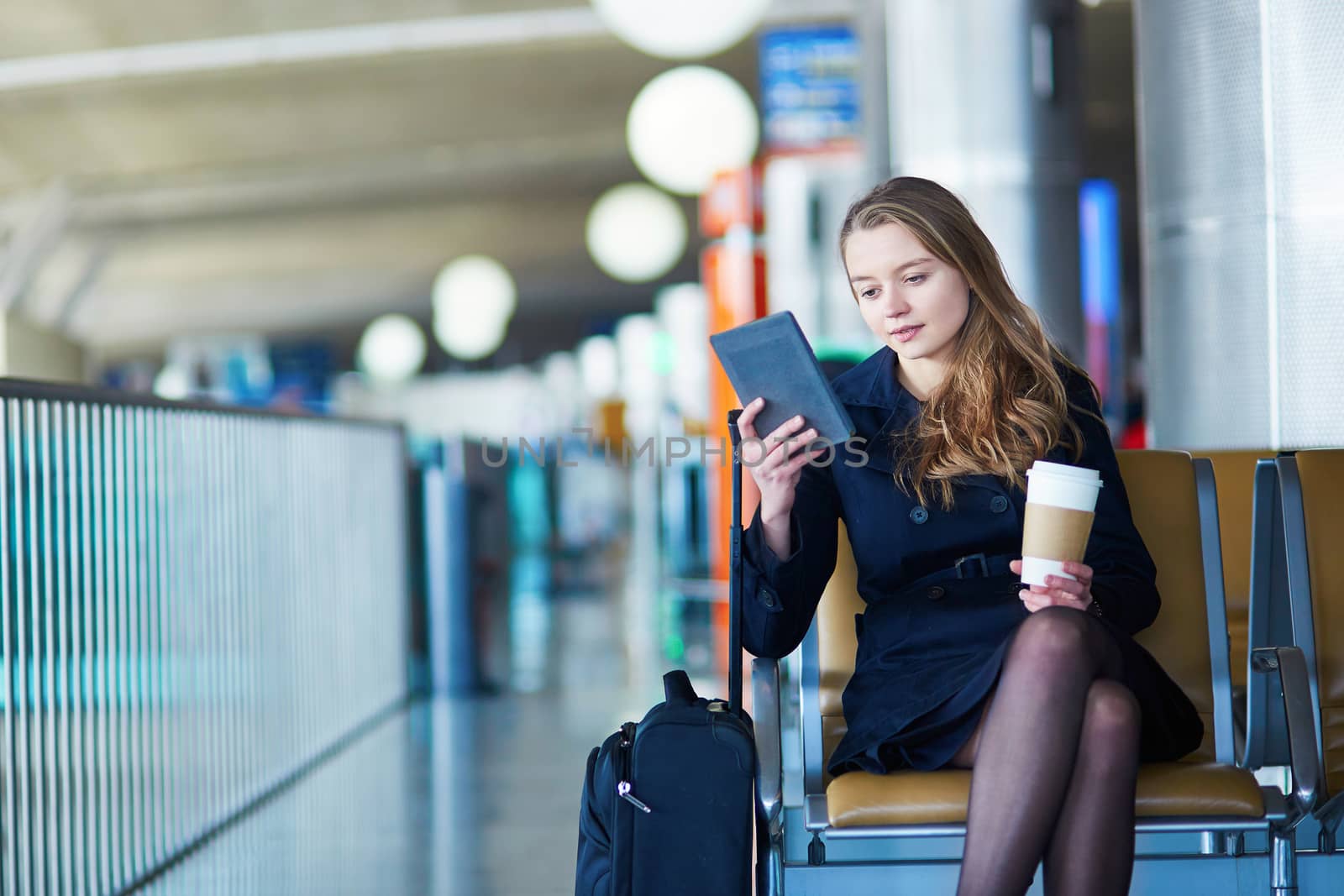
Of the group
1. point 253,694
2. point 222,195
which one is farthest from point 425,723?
point 222,195

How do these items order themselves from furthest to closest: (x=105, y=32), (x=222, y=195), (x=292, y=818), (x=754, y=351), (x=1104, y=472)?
(x=222, y=195) → (x=105, y=32) → (x=292, y=818) → (x=1104, y=472) → (x=754, y=351)

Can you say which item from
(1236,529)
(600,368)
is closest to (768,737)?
(1236,529)

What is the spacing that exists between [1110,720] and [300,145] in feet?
43.5

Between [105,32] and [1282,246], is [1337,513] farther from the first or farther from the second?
[105,32]

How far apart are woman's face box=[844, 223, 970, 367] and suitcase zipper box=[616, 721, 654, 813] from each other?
2.26ft

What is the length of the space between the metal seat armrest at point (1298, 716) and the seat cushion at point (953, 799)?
9 centimetres

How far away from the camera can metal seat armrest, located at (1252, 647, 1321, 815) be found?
192 centimetres

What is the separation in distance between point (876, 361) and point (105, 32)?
32.2 feet

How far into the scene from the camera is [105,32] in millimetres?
10391

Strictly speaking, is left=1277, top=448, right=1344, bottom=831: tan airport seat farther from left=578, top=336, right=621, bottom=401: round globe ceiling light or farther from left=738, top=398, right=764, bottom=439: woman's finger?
left=578, top=336, right=621, bottom=401: round globe ceiling light

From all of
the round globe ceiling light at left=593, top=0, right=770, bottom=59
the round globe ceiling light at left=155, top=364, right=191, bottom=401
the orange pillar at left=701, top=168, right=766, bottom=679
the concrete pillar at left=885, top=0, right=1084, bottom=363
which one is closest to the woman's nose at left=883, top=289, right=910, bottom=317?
the concrete pillar at left=885, top=0, right=1084, bottom=363

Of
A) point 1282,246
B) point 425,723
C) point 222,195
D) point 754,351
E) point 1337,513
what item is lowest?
point 425,723

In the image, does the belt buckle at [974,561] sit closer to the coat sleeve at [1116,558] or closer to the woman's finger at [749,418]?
the coat sleeve at [1116,558]

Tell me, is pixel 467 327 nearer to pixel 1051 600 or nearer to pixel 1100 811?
pixel 1051 600
